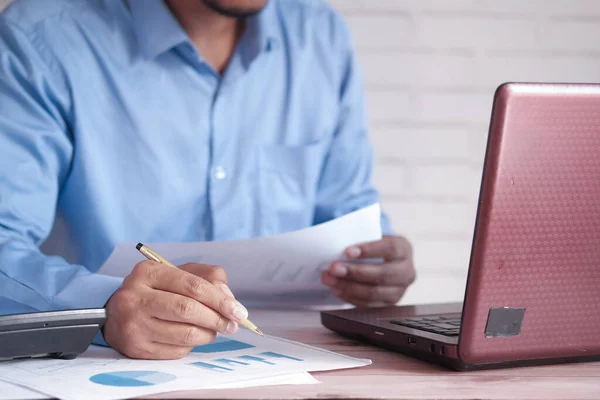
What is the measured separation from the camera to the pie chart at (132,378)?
0.67m

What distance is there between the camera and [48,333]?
76cm

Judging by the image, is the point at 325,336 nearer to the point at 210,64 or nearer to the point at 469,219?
the point at 210,64

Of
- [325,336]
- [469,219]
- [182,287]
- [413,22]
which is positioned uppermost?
[413,22]

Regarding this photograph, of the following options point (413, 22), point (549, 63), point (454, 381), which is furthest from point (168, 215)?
point (549, 63)

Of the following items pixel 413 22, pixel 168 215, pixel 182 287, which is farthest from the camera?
pixel 413 22

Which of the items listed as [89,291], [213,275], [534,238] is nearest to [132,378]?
[213,275]

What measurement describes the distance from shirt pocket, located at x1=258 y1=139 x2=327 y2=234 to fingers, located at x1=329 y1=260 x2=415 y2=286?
34cm

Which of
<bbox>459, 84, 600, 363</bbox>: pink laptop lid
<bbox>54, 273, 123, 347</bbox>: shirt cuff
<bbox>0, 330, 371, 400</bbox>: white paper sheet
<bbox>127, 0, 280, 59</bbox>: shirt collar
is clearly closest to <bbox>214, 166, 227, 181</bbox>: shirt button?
<bbox>127, 0, 280, 59</bbox>: shirt collar

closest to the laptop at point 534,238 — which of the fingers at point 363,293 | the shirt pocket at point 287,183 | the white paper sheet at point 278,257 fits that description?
the white paper sheet at point 278,257

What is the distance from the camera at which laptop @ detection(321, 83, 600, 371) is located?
66 centimetres

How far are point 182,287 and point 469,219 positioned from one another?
1.52 m

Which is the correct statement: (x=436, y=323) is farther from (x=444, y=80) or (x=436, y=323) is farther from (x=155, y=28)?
(x=444, y=80)

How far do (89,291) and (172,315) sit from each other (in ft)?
0.68

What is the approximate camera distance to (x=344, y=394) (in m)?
0.63
